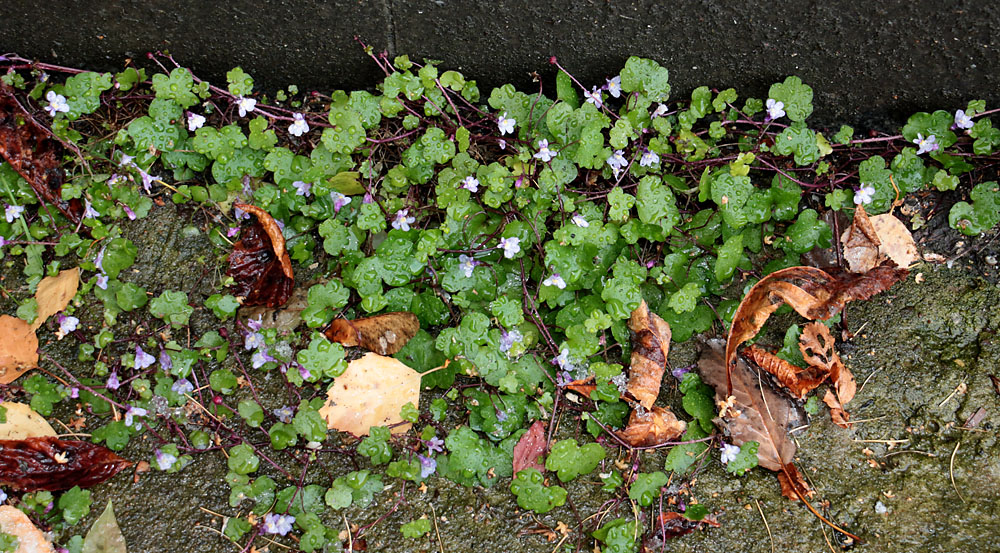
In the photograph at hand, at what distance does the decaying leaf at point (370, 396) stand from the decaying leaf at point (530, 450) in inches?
17.5

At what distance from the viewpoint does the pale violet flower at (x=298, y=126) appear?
9.11ft

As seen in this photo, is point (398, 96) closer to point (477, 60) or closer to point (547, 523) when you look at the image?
point (477, 60)

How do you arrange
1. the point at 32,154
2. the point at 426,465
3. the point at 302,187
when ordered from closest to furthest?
the point at 426,465 → the point at 302,187 → the point at 32,154

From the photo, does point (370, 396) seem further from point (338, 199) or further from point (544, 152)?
point (544, 152)

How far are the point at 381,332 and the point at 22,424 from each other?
4.72 ft

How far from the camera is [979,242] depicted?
279 cm

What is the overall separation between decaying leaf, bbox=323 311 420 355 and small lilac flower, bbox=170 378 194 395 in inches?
23.9

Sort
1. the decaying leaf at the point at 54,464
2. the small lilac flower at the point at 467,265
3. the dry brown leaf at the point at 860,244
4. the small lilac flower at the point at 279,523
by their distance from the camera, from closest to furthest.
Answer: the small lilac flower at the point at 279,523 → the decaying leaf at the point at 54,464 → the small lilac flower at the point at 467,265 → the dry brown leaf at the point at 860,244

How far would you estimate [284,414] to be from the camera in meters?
2.57

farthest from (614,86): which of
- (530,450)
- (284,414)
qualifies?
(284,414)

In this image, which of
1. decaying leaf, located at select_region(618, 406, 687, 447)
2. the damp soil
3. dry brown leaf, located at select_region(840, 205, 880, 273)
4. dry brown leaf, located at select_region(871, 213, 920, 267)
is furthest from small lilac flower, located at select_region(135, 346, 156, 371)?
dry brown leaf, located at select_region(871, 213, 920, 267)

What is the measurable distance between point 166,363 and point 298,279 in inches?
24.2

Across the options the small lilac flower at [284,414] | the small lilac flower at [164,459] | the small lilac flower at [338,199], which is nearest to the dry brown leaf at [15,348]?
the small lilac flower at [164,459]

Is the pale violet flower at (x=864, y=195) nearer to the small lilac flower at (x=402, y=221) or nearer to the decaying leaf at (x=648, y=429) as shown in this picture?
the decaying leaf at (x=648, y=429)
